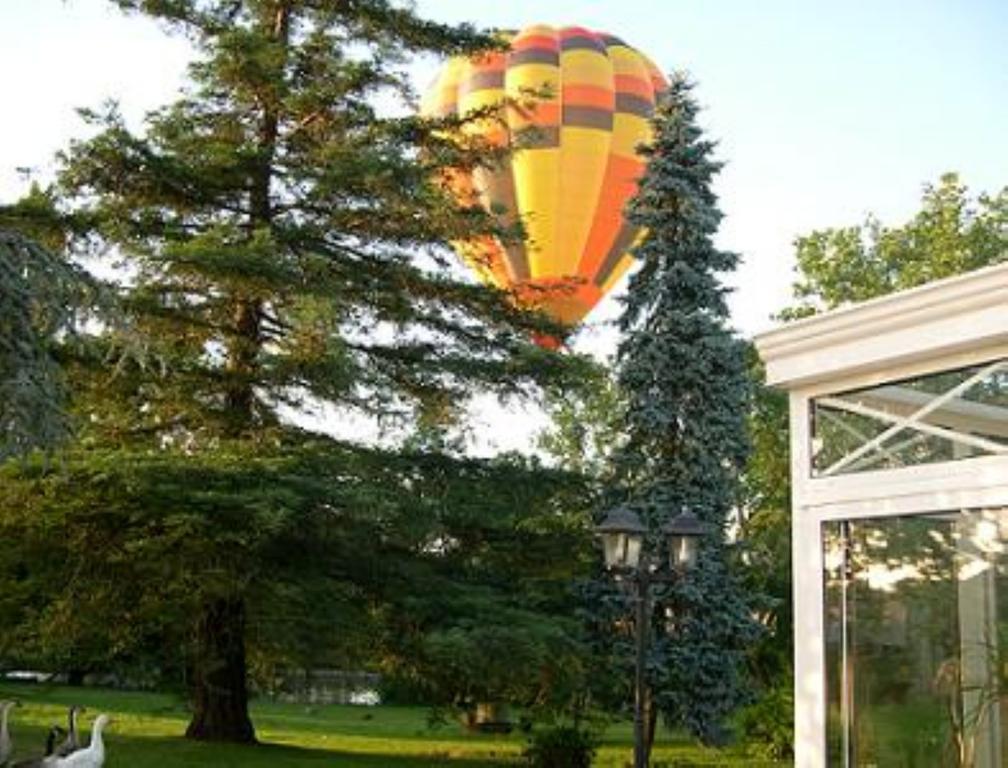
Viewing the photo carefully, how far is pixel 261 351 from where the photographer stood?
1705cm

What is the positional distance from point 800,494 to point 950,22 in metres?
12.5

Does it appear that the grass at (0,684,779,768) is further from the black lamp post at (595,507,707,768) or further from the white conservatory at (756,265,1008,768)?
the white conservatory at (756,265,1008,768)

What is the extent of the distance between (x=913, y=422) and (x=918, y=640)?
1.40 m

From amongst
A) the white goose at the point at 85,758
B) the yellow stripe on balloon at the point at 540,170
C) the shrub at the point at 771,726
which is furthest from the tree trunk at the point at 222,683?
the yellow stripe on balloon at the point at 540,170

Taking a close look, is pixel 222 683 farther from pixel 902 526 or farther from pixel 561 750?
pixel 902 526

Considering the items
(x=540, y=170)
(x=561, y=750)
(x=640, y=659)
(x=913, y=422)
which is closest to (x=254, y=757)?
(x=561, y=750)

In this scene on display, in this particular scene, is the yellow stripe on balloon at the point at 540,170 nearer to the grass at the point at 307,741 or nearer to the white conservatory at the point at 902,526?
the grass at the point at 307,741

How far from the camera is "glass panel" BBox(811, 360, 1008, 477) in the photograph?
27.9 ft

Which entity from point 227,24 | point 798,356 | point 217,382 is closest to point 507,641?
point 217,382

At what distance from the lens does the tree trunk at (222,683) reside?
16672 millimetres

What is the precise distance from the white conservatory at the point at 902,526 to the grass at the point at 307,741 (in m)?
7.87

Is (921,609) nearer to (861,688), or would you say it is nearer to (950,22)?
(861,688)

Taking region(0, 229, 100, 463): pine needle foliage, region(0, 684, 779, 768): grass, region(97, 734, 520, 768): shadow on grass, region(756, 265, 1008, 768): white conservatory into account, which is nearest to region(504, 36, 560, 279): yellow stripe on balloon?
region(0, 684, 779, 768): grass

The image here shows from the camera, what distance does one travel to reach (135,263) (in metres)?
16.8
